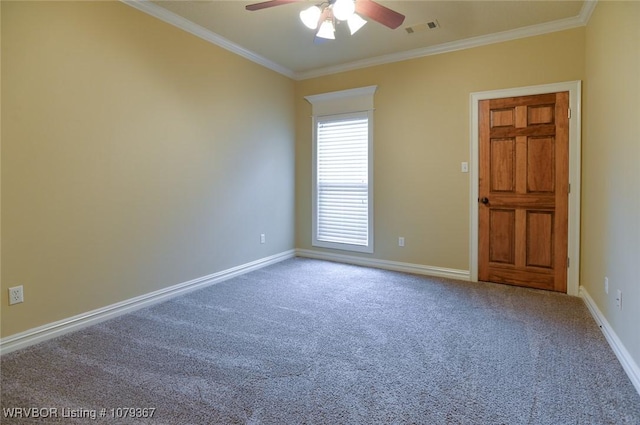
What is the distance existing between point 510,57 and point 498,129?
745 millimetres

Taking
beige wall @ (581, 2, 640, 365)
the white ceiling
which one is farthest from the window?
beige wall @ (581, 2, 640, 365)

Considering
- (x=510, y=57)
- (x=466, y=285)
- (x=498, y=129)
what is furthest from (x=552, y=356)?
(x=510, y=57)

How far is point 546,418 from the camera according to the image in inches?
64.6

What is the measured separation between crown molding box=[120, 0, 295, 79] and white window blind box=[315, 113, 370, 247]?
1076 mm

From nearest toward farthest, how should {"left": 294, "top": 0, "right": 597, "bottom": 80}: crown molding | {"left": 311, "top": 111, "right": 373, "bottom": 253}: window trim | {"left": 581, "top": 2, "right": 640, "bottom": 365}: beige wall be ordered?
1. {"left": 581, "top": 2, "right": 640, "bottom": 365}: beige wall
2. {"left": 294, "top": 0, "right": 597, "bottom": 80}: crown molding
3. {"left": 311, "top": 111, "right": 373, "bottom": 253}: window trim

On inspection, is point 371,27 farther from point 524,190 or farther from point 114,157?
point 114,157

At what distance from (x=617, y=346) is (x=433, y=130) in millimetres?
2676

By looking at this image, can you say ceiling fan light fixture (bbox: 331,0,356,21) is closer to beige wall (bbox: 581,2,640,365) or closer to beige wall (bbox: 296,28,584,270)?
beige wall (bbox: 581,2,640,365)

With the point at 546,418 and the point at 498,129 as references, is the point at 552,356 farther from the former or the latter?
the point at 498,129

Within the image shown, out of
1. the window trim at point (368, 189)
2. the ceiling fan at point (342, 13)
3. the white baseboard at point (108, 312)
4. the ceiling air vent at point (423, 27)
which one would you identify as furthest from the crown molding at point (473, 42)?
the white baseboard at point (108, 312)

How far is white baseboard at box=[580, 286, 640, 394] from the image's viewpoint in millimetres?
1896

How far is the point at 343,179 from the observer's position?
481cm

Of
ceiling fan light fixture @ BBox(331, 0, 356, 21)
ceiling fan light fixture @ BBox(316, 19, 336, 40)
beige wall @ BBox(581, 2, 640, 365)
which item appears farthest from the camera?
ceiling fan light fixture @ BBox(316, 19, 336, 40)

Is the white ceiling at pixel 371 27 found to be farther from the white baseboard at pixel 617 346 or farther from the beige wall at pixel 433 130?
the white baseboard at pixel 617 346
